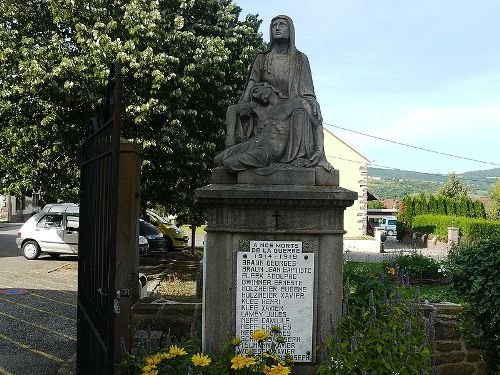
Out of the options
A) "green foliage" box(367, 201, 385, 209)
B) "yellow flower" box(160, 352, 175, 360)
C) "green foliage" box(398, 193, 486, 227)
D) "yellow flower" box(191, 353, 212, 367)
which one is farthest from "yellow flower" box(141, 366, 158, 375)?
"green foliage" box(367, 201, 385, 209)

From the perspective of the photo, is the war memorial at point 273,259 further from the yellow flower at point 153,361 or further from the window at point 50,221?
the window at point 50,221

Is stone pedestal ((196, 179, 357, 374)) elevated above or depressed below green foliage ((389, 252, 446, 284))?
above

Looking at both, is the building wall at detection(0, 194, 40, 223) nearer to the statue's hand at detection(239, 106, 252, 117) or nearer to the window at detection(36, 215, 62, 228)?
the window at detection(36, 215, 62, 228)

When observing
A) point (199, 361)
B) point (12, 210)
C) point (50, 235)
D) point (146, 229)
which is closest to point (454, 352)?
point (199, 361)

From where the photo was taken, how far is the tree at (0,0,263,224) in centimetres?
1292

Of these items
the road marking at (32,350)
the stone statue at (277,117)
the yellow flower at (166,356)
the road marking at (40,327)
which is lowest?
the road marking at (32,350)

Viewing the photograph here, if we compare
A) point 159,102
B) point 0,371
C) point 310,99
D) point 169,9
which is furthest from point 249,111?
point 169,9

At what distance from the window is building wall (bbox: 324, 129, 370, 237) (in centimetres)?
2423

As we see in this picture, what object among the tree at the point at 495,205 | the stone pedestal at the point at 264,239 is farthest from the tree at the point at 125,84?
the tree at the point at 495,205

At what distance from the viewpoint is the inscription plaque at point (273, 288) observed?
4.68 metres

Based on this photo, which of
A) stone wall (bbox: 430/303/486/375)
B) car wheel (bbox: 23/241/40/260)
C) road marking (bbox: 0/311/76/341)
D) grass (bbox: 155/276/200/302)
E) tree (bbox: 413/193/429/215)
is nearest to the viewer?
stone wall (bbox: 430/303/486/375)

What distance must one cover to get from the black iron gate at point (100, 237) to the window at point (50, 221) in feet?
42.3

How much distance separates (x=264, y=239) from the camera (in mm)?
4684

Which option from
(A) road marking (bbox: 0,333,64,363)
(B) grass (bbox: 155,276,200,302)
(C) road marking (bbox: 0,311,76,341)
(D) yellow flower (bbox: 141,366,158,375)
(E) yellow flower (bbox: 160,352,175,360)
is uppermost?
(E) yellow flower (bbox: 160,352,175,360)
